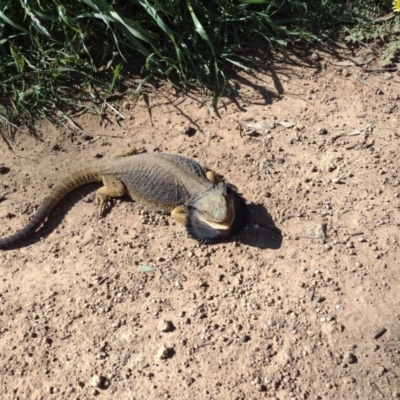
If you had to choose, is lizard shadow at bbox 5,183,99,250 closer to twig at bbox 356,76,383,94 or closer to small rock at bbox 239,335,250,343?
small rock at bbox 239,335,250,343

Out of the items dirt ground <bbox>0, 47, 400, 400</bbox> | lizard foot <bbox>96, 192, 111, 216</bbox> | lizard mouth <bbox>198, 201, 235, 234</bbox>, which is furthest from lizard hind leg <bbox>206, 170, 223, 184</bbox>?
lizard foot <bbox>96, 192, 111, 216</bbox>

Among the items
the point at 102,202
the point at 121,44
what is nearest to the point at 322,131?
the point at 102,202

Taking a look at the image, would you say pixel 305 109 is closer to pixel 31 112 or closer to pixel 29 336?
pixel 31 112

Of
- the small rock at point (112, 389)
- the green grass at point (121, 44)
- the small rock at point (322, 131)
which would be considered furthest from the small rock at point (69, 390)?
the small rock at point (322, 131)

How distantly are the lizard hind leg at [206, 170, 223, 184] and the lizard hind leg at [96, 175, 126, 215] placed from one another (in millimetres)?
734

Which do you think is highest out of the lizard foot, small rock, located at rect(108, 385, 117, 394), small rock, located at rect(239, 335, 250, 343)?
the lizard foot

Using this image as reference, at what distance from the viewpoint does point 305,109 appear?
186 inches

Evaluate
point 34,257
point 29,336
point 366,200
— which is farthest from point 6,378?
point 366,200

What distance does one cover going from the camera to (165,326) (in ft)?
11.9

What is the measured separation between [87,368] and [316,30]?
373 centimetres

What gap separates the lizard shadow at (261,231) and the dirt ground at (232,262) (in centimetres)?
1

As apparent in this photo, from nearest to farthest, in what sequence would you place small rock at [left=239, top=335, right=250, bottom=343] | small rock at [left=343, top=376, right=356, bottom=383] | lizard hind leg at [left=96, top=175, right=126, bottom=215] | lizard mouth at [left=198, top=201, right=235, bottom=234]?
small rock at [left=343, top=376, right=356, bottom=383] → small rock at [left=239, top=335, right=250, bottom=343] → lizard mouth at [left=198, top=201, right=235, bottom=234] → lizard hind leg at [left=96, top=175, right=126, bottom=215]

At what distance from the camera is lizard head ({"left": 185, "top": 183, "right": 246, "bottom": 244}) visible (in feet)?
12.4

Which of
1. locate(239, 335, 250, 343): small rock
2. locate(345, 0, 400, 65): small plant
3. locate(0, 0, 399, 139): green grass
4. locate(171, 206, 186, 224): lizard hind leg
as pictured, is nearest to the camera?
locate(239, 335, 250, 343): small rock
